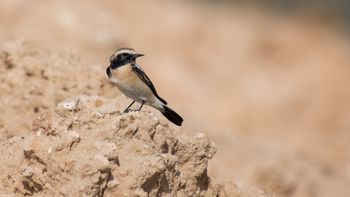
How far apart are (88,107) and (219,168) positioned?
120 inches

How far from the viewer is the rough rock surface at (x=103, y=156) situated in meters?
6.30

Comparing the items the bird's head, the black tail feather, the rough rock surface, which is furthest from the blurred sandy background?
the rough rock surface

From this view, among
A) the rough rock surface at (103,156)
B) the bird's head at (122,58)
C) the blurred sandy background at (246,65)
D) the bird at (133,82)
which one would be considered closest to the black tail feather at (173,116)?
the bird at (133,82)

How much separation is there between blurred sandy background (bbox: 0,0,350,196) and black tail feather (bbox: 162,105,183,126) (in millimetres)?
1600

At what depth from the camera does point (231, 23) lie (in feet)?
75.2

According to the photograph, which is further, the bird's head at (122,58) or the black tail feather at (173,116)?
the bird's head at (122,58)

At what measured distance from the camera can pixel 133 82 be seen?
8.59 metres

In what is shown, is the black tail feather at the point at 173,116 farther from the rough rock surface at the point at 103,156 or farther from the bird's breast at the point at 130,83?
the rough rock surface at the point at 103,156

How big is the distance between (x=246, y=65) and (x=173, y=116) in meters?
11.7

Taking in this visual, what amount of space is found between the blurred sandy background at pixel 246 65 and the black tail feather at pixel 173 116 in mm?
1600

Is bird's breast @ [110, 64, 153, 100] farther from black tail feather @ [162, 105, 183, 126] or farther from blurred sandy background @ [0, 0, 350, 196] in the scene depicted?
blurred sandy background @ [0, 0, 350, 196]

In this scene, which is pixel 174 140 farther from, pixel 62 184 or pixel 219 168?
pixel 219 168

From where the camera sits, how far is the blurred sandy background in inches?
470

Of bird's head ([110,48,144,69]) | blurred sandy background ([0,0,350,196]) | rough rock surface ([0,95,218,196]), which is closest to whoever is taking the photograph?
rough rock surface ([0,95,218,196])
